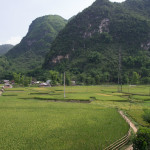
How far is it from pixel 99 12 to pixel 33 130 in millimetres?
134860

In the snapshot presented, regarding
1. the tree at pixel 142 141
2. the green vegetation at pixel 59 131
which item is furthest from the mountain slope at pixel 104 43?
the tree at pixel 142 141

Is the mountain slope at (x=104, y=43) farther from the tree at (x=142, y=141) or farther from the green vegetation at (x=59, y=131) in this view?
the tree at (x=142, y=141)

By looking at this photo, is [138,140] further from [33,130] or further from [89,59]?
[89,59]

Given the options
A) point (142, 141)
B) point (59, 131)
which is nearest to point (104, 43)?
point (59, 131)

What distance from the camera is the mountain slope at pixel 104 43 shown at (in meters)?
90.8

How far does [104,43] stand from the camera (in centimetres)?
11662

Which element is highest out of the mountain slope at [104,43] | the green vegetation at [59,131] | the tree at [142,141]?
the mountain slope at [104,43]

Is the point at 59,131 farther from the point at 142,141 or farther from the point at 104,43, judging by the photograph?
the point at 104,43

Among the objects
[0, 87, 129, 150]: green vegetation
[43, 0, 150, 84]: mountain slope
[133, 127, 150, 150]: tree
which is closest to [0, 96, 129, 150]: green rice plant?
[0, 87, 129, 150]: green vegetation

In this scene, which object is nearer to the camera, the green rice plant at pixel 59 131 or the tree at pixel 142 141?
the tree at pixel 142 141

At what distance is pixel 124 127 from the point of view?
16.4m

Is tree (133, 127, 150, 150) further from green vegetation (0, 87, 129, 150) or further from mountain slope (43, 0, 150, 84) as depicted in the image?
mountain slope (43, 0, 150, 84)

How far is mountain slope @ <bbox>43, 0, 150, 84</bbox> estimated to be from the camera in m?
90.8

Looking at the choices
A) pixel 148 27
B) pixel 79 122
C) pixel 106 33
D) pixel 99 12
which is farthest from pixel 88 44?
pixel 79 122
